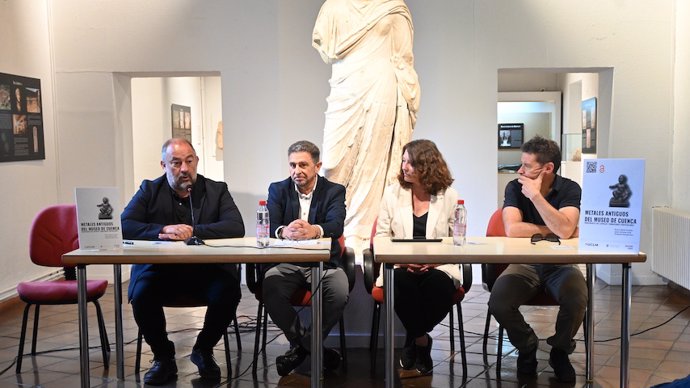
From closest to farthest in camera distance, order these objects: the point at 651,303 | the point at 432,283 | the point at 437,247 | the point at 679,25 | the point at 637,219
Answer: the point at 637,219
the point at 437,247
the point at 432,283
the point at 651,303
the point at 679,25

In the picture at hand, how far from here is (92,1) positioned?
21.3 ft

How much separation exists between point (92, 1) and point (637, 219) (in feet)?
16.6

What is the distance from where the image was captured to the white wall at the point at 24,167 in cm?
579

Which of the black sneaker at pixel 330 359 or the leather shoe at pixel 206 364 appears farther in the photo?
the black sneaker at pixel 330 359

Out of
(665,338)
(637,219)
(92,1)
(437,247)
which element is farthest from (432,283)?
(92,1)

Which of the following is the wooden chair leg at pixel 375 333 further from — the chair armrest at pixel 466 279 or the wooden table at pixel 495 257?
the wooden table at pixel 495 257

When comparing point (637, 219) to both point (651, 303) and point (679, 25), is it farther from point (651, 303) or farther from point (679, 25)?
point (679, 25)

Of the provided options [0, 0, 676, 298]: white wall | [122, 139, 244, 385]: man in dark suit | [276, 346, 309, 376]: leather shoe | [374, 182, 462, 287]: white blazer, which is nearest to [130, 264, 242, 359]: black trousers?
[122, 139, 244, 385]: man in dark suit

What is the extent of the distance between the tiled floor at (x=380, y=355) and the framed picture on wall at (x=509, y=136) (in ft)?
16.6

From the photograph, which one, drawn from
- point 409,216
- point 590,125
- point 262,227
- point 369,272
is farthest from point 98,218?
point 590,125

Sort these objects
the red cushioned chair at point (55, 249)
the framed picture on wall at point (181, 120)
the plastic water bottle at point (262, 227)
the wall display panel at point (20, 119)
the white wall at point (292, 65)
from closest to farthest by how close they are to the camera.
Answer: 1. the plastic water bottle at point (262, 227)
2. the red cushioned chair at point (55, 249)
3. the wall display panel at point (20, 119)
4. the white wall at point (292, 65)
5. the framed picture on wall at point (181, 120)

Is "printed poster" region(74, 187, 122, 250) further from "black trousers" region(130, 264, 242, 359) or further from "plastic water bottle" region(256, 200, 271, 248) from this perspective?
"plastic water bottle" region(256, 200, 271, 248)

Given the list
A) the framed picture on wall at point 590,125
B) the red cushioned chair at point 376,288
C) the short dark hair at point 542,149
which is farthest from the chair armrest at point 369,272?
the framed picture on wall at point 590,125

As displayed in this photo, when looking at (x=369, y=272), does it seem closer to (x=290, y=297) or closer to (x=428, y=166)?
(x=290, y=297)
